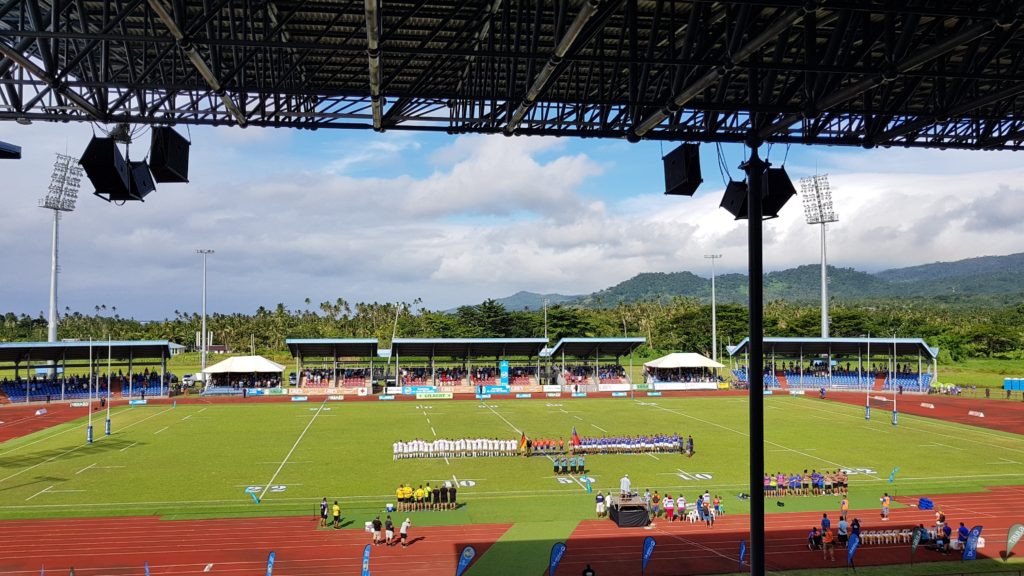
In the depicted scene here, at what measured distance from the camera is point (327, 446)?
120 ft

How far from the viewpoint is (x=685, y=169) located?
39.9 ft

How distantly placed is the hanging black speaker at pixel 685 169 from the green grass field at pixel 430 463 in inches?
449

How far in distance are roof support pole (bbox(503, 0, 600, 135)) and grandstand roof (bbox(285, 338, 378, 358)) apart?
179 feet

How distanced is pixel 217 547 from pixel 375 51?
53.7 ft

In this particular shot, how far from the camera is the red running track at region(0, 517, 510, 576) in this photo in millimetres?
18125

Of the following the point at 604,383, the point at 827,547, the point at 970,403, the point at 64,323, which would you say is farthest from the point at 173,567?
the point at 64,323

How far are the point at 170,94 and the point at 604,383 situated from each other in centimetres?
6223

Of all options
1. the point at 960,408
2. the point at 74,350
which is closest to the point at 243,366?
the point at 74,350

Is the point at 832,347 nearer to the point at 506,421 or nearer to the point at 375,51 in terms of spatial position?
the point at 506,421

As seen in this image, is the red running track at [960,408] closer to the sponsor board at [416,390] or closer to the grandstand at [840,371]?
the grandstand at [840,371]

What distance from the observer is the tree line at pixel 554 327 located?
332 feet

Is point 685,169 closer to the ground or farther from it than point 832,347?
farther from it

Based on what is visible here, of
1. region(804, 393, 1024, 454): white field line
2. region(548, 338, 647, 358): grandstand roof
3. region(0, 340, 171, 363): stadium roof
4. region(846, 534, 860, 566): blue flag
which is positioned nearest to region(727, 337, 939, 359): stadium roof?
region(548, 338, 647, 358): grandstand roof

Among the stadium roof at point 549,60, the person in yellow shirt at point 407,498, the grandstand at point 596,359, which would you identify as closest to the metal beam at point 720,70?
the stadium roof at point 549,60
